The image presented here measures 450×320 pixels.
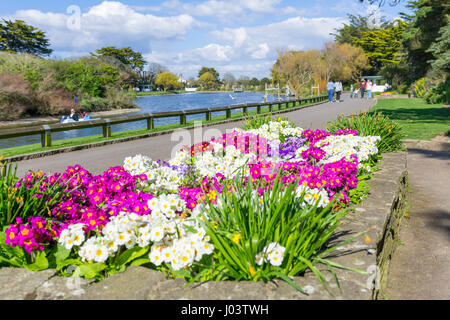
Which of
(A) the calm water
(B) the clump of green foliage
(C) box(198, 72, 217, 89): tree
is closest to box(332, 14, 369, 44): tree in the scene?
(A) the calm water

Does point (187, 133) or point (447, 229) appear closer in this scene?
point (447, 229)

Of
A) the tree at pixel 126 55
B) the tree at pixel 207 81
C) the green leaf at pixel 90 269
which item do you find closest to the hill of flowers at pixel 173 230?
the green leaf at pixel 90 269

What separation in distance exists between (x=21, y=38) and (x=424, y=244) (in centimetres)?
8013

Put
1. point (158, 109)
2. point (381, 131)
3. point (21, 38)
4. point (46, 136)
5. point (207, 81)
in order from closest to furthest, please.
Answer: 1. point (381, 131)
2. point (46, 136)
3. point (158, 109)
4. point (21, 38)
5. point (207, 81)

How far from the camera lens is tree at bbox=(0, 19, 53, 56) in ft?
217

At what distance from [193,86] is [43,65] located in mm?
134467

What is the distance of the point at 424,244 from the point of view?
13.1ft

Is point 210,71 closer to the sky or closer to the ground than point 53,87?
closer to the sky

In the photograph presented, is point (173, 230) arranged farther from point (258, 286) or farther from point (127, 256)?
point (258, 286)

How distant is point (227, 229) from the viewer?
94.3 inches

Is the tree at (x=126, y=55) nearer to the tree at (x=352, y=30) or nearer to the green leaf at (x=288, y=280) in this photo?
the tree at (x=352, y=30)

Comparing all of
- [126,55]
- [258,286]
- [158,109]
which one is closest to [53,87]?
[158,109]
